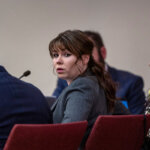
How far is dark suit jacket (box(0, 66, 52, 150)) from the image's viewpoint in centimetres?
138

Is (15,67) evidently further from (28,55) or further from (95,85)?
(95,85)

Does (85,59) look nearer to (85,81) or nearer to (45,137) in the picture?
(85,81)

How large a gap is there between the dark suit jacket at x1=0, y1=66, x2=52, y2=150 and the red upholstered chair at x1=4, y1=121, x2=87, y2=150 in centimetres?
21

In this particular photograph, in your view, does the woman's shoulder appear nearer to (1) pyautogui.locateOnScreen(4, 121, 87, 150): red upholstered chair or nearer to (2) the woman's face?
(2) the woman's face

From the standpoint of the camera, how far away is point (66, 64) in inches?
69.7

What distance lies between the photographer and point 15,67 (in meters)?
4.12

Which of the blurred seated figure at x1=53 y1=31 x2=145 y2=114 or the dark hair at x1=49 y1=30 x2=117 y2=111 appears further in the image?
the blurred seated figure at x1=53 y1=31 x2=145 y2=114

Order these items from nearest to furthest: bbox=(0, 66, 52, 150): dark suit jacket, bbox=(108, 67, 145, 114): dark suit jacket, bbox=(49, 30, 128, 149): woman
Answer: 1. bbox=(0, 66, 52, 150): dark suit jacket
2. bbox=(49, 30, 128, 149): woman
3. bbox=(108, 67, 145, 114): dark suit jacket

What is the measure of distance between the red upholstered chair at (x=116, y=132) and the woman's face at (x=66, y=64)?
0.42 m

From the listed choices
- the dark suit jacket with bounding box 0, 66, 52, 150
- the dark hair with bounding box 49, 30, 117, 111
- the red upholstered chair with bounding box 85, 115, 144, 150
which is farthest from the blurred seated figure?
the dark suit jacket with bounding box 0, 66, 52, 150

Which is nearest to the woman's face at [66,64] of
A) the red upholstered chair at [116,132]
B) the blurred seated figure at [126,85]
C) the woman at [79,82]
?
the woman at [79,82]

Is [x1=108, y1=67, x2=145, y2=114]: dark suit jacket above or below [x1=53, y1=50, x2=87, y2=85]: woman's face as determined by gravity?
below

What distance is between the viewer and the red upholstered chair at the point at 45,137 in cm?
116

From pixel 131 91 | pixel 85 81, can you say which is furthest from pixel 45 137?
pixel 131 91
